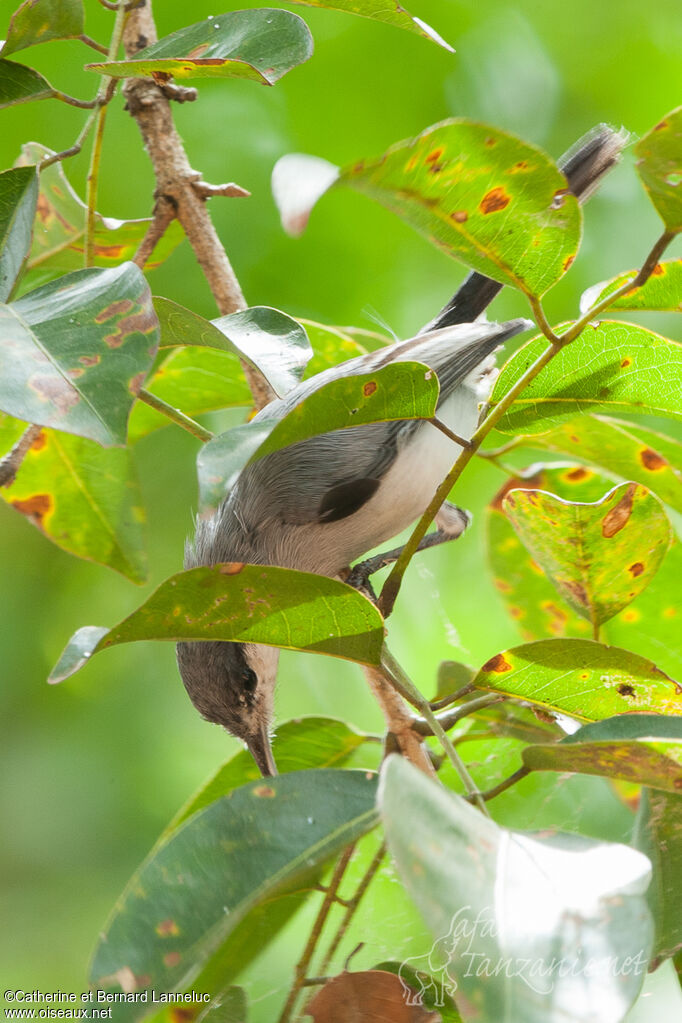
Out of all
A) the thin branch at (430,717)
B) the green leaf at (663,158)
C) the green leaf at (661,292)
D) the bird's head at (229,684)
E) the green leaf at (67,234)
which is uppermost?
the green leaf at (663,158)

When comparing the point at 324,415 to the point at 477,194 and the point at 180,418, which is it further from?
the point at 180,418

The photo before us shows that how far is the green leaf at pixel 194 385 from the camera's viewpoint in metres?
1.74

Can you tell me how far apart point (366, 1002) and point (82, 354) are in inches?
28.1

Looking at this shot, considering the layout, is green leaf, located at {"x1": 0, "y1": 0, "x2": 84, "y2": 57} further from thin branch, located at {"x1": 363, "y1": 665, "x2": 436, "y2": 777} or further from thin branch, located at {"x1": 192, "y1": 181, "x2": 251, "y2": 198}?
thin branch, located at {"x1": 363, "y1": 665, "x2": 436, "y2": 777}

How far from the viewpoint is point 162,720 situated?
335cm

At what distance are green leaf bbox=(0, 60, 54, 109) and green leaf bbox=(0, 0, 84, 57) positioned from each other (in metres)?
0.02

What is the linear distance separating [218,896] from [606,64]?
4.07 m

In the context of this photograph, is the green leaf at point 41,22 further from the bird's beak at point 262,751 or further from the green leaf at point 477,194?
the bird's beak at point 262,751

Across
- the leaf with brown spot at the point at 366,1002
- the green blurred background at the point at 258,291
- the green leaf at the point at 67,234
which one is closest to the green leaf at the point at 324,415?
the leaf with brown spot at the point at 366,1002

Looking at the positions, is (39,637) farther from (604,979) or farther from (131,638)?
(604,979)

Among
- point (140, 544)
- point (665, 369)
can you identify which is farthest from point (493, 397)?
point (140, 544)

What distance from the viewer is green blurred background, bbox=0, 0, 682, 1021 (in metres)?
3.15

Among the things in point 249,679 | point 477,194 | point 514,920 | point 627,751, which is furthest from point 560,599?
point 514,920

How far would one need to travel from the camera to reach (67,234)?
178 cm
